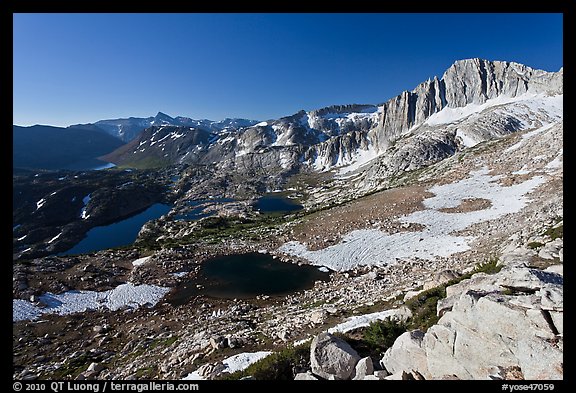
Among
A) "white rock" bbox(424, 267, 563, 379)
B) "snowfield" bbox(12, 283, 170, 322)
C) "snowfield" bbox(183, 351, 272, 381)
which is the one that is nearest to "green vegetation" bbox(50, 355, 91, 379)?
"snowfield" bbox(12, 283, 170, 322)

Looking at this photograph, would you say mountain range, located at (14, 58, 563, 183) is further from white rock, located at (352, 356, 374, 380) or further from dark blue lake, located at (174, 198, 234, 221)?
white rock, located at (352, 356, 374, 380)

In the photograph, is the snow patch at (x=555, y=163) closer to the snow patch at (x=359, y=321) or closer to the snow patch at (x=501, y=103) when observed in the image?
the snow patch at (x=359, y=321)

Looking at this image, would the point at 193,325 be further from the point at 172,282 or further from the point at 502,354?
the point at 502,354

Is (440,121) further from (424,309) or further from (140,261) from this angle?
(424,309)

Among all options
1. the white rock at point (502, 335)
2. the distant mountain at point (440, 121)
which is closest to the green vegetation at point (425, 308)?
the white rock at point (502, 335)
